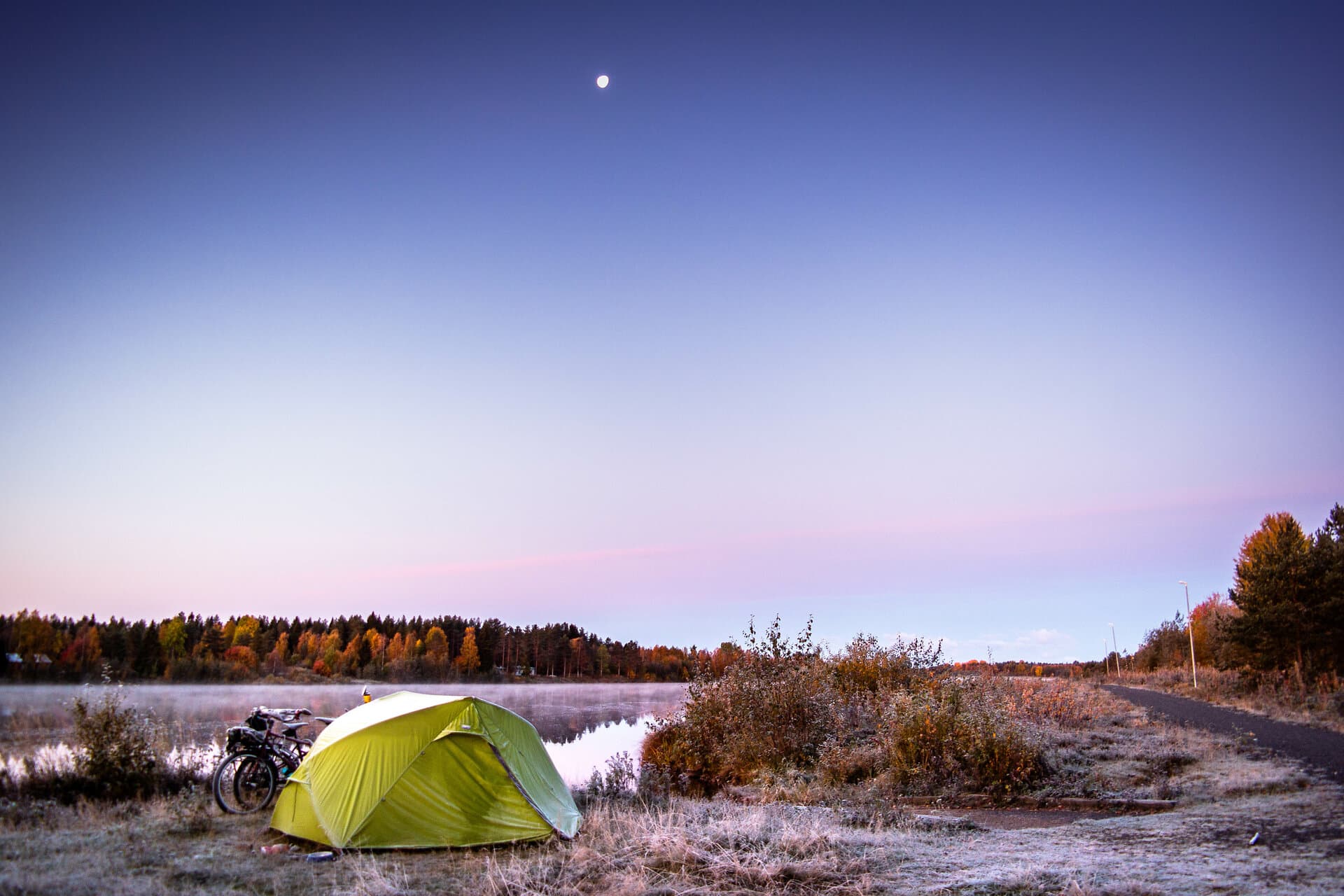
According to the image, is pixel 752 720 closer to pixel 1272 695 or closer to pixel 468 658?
pixel 1272 695

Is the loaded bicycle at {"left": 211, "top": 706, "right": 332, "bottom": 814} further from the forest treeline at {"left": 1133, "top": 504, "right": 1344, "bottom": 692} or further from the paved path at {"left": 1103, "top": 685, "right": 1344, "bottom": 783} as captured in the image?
the forest treeline at {"left": 1133, "top": 504, "right": 1344, "bottom": 692}

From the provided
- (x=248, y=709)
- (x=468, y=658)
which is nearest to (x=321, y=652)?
(x=468, y=658)

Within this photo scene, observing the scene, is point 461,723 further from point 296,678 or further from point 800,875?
point 296,678

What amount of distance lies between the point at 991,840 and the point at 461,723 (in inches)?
256

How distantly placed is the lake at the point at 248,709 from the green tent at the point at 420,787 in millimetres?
1898

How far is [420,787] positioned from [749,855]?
4.24 m

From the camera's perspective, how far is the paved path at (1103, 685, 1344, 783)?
13.6m

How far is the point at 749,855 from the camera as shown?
7754mm

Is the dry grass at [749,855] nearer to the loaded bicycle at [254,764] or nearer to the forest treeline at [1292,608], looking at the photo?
the loaded bicycle at [254,764]

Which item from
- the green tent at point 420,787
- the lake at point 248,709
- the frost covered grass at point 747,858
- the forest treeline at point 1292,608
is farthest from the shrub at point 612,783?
the forest treeline at point 1292,608

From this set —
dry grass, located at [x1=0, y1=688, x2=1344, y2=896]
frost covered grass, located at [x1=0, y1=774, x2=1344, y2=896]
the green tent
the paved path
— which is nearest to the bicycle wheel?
dry grass, located at [x1=0, y1=688, x2=1344, y2=896]

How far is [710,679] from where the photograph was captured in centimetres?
2208

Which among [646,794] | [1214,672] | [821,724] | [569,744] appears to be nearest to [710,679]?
[821,724]

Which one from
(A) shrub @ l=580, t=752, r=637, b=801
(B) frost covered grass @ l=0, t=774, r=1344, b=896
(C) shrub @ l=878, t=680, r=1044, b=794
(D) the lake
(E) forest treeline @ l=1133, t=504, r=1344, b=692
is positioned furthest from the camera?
(E) forest treeline @ l=1133, t=504, r=1344, b=692
